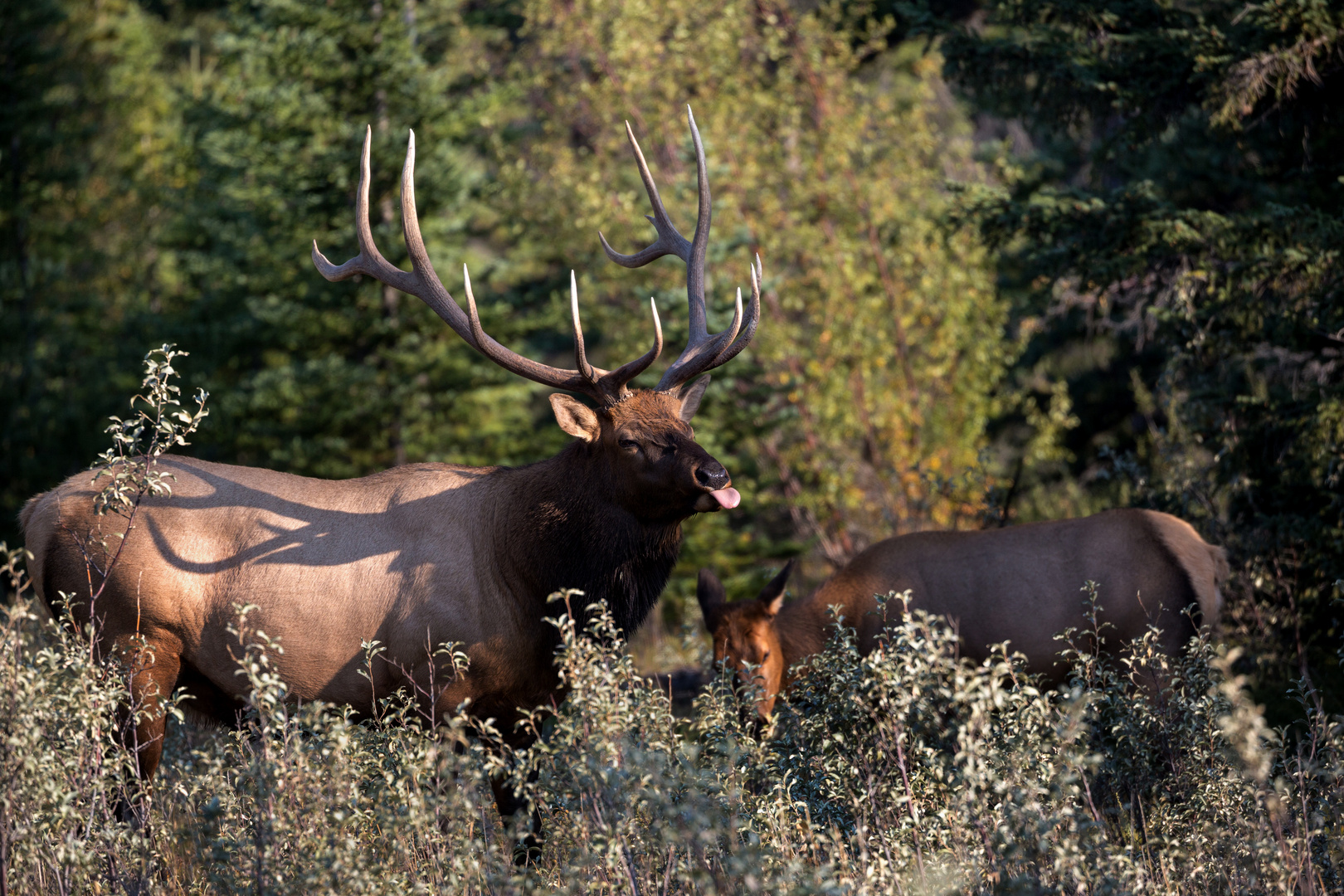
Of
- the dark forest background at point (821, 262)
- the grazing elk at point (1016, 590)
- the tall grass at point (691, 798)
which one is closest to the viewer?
the tall grass at point (691, 798)

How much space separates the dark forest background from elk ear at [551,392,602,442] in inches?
129

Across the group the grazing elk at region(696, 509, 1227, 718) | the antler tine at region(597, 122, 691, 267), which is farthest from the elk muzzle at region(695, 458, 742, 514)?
the antler tine at region(597, 122, 691, 267)

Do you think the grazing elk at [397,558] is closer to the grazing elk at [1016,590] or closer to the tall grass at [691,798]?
the tall grass at [691,798]

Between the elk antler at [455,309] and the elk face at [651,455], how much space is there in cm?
13

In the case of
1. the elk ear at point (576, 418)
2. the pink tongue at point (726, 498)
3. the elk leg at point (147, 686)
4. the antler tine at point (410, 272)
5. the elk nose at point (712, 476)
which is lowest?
the elk leg at point (147, 686)

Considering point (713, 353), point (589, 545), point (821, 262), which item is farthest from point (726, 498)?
point (821, 262)

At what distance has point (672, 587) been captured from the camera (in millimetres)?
12523

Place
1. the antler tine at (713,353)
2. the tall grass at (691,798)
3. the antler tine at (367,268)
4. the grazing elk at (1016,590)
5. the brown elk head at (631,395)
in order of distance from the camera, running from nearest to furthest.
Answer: the tall grass at (691,798)
the brown elk head at (631,395)
the antler tine at (713,353)
the antler tine at (367,268)
the grazing elk at (1016,590)

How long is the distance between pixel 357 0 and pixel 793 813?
12417 millimetres

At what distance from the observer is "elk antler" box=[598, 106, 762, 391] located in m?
5.89

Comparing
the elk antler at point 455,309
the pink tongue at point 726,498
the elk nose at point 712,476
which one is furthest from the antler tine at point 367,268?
the pink tongue at point 726,498

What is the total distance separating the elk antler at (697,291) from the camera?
589 centimetres

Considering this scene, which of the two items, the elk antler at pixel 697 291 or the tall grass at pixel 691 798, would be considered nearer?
the tall grass at pixel 691 798

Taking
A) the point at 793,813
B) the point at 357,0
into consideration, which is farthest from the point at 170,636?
the point at 357,0
